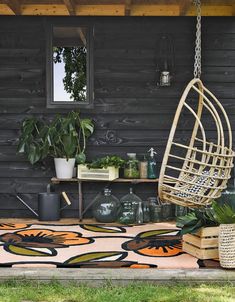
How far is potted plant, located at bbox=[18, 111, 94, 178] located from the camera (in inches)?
211

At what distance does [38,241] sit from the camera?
14.2ft

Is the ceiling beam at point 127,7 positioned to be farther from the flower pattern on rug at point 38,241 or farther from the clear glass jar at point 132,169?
the flower pattern on rug at point 38,241

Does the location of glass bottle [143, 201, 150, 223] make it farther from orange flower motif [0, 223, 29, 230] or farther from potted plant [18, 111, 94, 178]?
orange flower motif [0, 223, 29, 230]

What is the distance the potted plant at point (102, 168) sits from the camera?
17.5 ft

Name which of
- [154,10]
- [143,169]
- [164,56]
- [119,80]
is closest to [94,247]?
[143,169]

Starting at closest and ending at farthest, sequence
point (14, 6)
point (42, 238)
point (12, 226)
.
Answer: point (42, 238)
point (12, 226)
point (14, 6)

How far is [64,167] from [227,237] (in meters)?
2.33

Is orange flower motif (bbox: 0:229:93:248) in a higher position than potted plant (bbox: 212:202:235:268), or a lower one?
lower

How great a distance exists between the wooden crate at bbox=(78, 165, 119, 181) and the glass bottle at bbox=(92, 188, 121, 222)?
14 centimetres

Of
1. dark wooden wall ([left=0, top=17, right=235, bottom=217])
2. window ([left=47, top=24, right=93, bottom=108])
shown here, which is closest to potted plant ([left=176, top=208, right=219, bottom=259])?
dark wooden wall ([left=0, top=17, right=235, bottom=217])

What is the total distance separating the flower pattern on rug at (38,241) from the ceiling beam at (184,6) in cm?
237

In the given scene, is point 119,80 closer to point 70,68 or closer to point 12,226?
point 70,68

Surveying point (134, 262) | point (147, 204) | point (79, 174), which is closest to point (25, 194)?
point (79, 174)

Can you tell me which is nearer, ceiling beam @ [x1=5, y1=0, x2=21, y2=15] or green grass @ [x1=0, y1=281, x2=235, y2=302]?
green grass @ [x1=0, y1=281, x2=235, y2=302]
